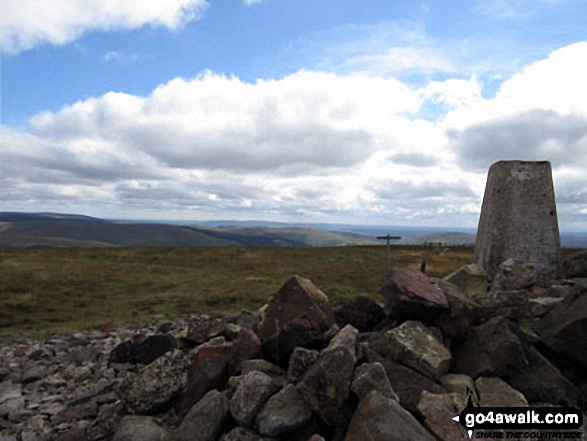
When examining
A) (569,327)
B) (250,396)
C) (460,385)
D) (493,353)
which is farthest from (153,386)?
(569,327)

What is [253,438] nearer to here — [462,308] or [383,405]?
[383,405]

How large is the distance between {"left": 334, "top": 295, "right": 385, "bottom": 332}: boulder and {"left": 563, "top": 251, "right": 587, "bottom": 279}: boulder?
741 cm

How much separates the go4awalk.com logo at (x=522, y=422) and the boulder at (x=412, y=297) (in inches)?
80.0

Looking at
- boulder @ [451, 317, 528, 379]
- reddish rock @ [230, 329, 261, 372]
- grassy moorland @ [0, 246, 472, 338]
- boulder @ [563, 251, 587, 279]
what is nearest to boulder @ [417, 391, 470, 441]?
boulder @ [451, 317, 528, 379]

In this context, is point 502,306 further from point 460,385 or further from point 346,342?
point 346,342

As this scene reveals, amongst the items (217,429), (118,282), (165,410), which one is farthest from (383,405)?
(118,282)

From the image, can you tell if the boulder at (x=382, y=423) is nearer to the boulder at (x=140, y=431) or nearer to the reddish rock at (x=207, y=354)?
the boulder at (x=140, y=431)

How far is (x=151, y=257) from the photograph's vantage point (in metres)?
58.0

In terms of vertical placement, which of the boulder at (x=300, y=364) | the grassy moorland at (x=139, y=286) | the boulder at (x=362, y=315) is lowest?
the grassy moorland at (x=139, y=286)

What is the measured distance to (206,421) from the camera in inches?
260

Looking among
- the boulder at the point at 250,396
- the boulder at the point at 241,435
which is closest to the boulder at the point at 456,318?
the boulder at the point at 250,396

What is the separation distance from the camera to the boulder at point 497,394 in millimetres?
6785

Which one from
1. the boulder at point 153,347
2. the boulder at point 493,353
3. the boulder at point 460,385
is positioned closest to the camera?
the boulder at point 460,385

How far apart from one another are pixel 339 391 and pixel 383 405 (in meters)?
0.71
